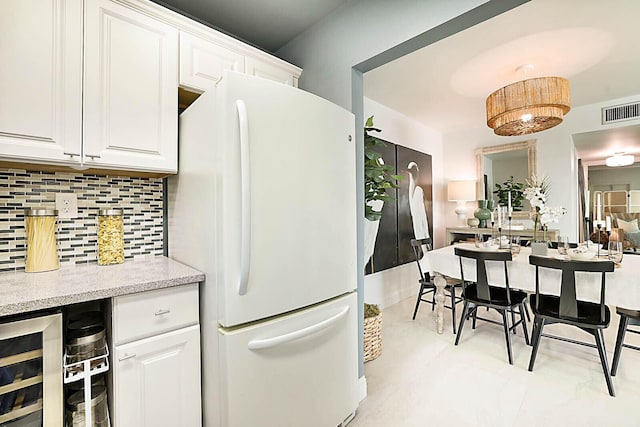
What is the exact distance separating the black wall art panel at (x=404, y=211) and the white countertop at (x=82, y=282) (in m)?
2.33

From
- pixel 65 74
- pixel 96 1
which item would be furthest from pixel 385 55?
pixel 65 74

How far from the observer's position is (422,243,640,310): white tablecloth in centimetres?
195

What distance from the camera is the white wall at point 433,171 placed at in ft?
11.5

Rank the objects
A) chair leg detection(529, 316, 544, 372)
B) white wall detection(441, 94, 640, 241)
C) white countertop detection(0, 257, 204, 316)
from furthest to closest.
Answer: white wall detection(441, 94, 640, 241), chair leg detection(529, 316, 544, 372), white countertop detection(0, 257, 204, 316)

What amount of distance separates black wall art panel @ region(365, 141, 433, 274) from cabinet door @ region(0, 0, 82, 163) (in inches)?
110

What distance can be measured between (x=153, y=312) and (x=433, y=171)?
4356mm

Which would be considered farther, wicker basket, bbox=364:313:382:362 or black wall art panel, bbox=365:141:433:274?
black wall art panel, bbox=365:141:433:274

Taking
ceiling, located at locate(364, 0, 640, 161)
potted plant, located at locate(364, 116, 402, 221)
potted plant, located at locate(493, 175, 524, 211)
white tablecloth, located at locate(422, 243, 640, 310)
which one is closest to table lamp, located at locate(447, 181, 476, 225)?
potted plant, located at locate(493, 175, 524, 211)

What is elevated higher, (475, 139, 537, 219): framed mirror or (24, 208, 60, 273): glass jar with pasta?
(475, 139, 537, 219): framed mirror

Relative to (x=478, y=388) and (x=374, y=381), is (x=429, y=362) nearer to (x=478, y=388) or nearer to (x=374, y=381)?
(x=478, y=388)

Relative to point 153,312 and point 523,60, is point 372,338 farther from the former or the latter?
point 523,60

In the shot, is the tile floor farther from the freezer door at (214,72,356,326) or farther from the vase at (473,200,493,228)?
the vase at (473,200,493,228)

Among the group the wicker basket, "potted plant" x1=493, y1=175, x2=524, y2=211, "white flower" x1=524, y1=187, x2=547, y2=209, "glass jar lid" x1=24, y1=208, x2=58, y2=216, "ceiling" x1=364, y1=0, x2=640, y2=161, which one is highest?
"ceiling" x1=364, y1=0, x2=640, y2=161

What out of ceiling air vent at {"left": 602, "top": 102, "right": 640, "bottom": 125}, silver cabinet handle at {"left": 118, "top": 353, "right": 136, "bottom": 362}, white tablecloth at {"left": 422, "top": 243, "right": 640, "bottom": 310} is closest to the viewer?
silver cabinet handle at {"left": 118, "top": 353, "right": 136, "bottom": 362}
